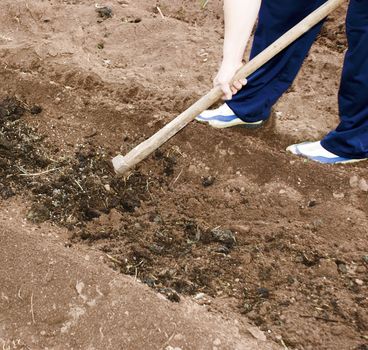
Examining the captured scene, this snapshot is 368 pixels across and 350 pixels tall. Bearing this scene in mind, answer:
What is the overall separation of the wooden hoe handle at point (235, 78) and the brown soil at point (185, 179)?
14 cm

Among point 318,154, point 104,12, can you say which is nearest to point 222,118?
point 318,154

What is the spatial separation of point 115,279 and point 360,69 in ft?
4.81

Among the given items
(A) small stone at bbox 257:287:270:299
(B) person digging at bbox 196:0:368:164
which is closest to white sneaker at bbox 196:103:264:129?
(B) person digging at bbox 196:0:368:164

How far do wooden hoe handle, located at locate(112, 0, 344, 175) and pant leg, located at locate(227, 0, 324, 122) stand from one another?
7.7 inches

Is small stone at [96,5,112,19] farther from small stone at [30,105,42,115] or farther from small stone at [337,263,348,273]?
small stone at [337,263,348,273]

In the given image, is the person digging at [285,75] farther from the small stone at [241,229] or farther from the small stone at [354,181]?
the small stone at [241,229]

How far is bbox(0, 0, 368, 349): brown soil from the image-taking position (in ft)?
7.07

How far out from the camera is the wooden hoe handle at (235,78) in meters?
2.21

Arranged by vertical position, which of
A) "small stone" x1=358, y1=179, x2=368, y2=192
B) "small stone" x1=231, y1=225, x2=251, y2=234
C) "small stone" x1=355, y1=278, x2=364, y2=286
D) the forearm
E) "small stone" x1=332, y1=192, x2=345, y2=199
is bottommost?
"small stone" x1=231, y1=225, x2=251, y2=234

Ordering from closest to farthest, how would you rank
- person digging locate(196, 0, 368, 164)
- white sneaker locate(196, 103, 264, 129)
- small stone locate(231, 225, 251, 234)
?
person digging locate(196, 0, 368, 164)
small stone locate(231, 225, 251, 234)
white sneaker locate(196, 103, 264, 129)

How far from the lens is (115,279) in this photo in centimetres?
211

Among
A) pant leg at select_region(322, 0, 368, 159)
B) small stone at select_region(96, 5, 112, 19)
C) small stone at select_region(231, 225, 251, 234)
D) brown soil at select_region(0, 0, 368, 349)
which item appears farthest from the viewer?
small stone at select_region(96, 5, 112, 19)

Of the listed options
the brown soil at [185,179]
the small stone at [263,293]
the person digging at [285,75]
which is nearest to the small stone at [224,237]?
the brown soil at [185,179]

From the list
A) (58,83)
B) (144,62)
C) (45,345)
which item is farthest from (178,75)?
(45,345)
